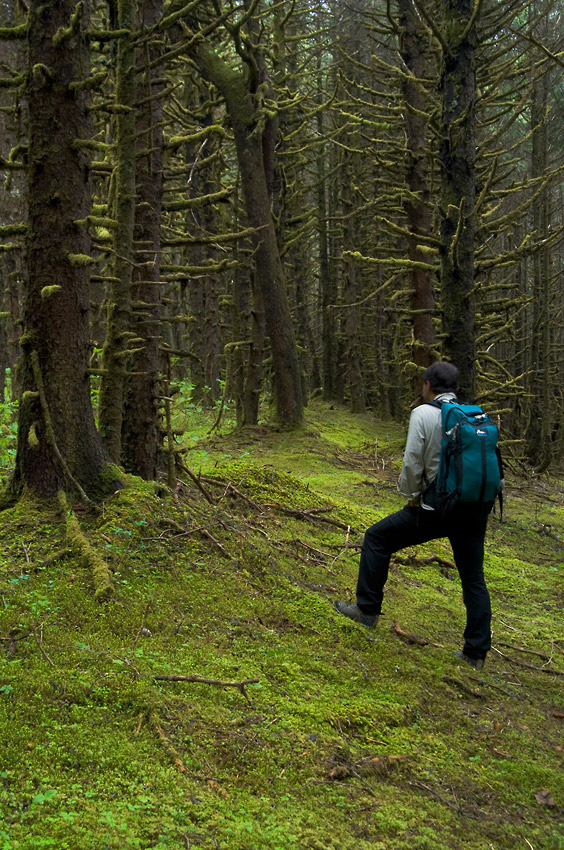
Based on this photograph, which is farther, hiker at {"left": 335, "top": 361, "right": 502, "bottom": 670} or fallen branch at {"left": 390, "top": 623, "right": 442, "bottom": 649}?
fallen branch at {"left": 390, "top": 623, "right": 442, "bottom": 649}

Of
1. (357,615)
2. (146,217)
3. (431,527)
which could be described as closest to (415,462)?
(431,527)

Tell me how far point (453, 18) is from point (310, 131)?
1787 cm

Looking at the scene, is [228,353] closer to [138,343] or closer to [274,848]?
[138,343]

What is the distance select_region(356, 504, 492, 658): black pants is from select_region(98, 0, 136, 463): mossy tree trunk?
2.57 meters

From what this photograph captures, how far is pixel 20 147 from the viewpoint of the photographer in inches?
200

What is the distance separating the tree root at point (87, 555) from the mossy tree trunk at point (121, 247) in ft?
3.78

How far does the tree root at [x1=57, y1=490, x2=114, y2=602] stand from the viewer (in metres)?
4.13

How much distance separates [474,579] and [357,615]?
0.93 metres

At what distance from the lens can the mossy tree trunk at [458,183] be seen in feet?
24.0

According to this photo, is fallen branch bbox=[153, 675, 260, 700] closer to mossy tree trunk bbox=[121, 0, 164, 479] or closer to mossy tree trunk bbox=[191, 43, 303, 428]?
mossy tree trunk bbox=[121, 0, 164, 479]

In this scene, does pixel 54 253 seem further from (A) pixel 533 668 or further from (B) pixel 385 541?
(A) pixel 533 668

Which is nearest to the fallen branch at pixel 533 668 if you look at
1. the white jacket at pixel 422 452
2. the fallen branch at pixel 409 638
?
the fallen branch at pixel 409 638

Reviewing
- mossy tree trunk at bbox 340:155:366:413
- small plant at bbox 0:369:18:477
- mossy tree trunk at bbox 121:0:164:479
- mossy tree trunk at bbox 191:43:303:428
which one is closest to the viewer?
mossy tree trunk at bbox 121:0:164:479

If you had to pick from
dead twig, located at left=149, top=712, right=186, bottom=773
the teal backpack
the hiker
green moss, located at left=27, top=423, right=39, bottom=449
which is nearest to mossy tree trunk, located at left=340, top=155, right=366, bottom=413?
the hiker
